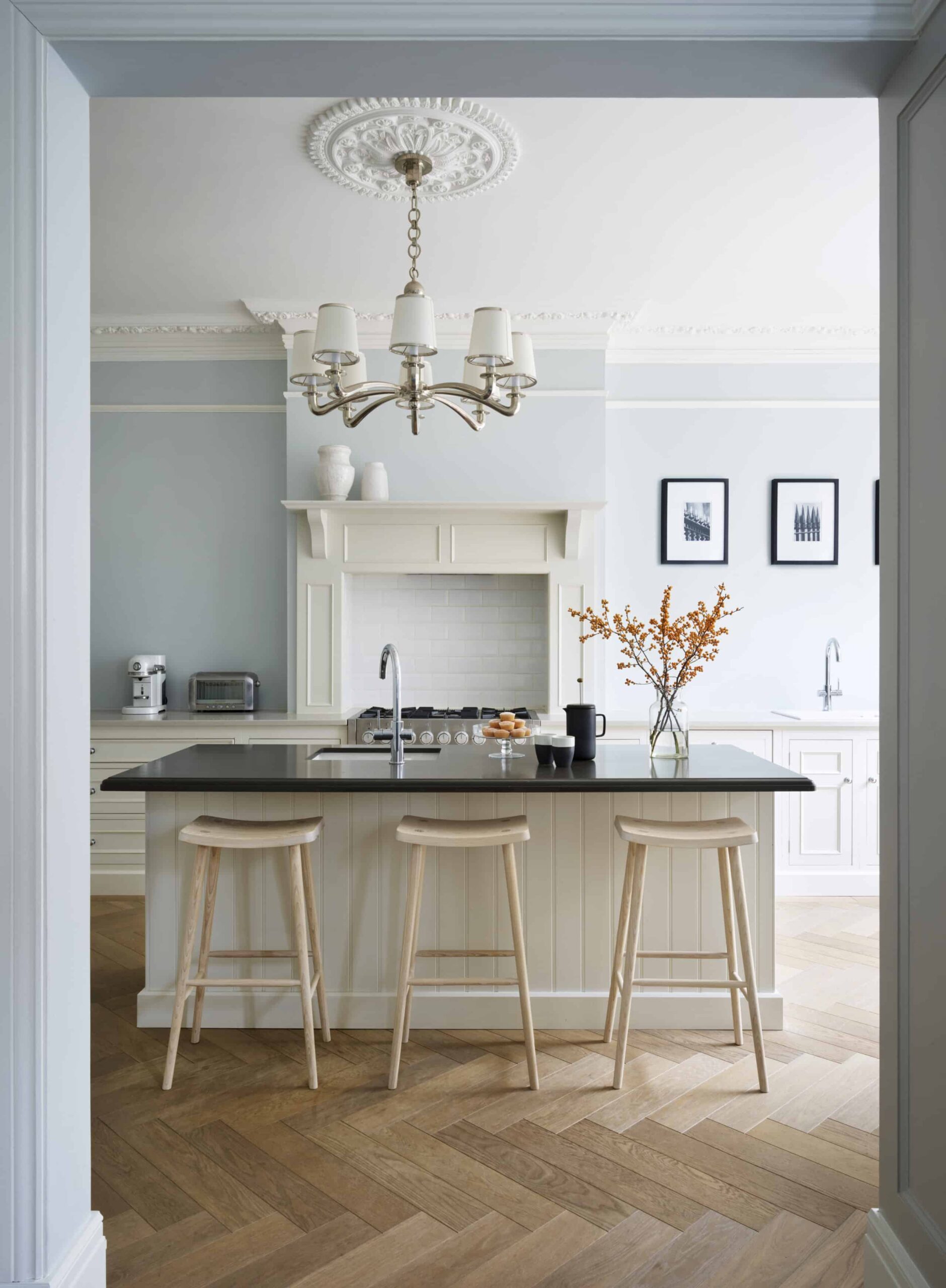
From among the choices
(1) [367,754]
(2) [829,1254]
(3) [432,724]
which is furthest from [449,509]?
(2) [829,1254]

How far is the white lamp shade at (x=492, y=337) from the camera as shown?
114 inches

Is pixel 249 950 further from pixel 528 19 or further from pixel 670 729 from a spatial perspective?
pixel 528 19

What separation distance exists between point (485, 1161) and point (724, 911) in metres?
1.06

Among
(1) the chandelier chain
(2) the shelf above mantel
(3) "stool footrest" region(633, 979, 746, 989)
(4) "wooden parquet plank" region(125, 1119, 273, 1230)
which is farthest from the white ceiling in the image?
(4) "wooden parquet plank" region(125, 1119, 273, 1230)

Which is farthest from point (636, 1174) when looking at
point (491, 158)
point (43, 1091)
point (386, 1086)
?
point (491, 158)

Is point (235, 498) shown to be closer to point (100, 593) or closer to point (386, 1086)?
point (100, 593)

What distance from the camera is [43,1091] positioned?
1600mm

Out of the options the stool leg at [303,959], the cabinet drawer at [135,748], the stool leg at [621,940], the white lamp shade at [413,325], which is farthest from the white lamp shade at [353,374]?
the cabinet drawer at [135,748]

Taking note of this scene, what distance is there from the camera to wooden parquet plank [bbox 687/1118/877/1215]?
6.98ft

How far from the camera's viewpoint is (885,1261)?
5.49 ft

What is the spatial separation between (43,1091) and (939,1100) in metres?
1.54

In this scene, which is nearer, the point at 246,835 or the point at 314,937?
the point at 246,835

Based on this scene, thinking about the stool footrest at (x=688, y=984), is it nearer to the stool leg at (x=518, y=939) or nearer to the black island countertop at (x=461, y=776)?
the stool leg at (x=518, y=939)

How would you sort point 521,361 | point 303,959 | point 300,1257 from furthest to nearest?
point 521,361 → point 303,959 → point 300,1257
